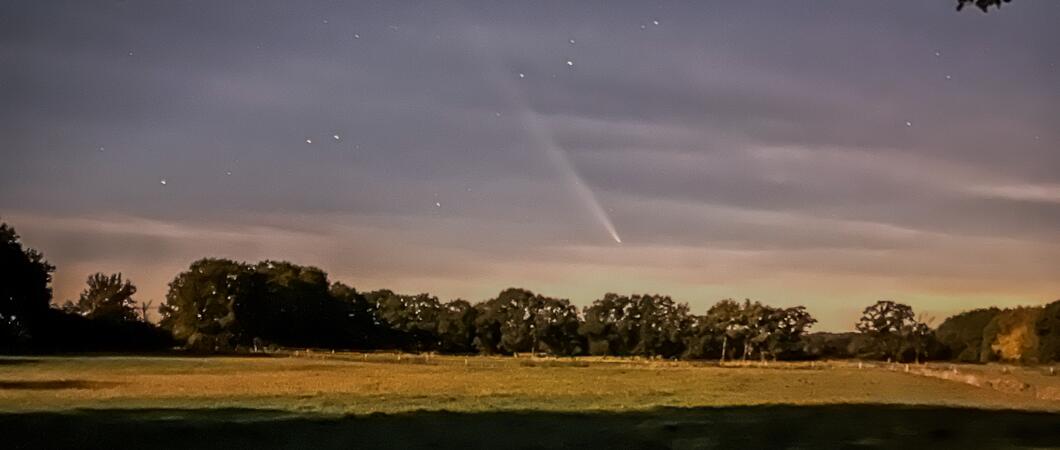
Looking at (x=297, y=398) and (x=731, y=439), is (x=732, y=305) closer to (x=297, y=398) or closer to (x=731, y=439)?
(x=297, y=398)

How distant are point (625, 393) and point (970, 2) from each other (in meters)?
32.7

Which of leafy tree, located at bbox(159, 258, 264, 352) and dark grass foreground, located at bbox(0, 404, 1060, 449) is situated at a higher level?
leafy tree, located at bbox(159, 258, 264, 352)

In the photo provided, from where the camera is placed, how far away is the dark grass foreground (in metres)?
22.1

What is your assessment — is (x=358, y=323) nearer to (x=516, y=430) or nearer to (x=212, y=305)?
(x=212, y=305)

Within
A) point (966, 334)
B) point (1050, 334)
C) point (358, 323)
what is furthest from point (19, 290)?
point (966, 334)

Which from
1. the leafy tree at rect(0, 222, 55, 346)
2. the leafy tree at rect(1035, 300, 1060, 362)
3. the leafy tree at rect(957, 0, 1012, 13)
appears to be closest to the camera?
the leafy tree at rect(957, 0, 1012, 13)

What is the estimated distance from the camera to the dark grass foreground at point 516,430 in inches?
871

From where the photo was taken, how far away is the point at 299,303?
486ft

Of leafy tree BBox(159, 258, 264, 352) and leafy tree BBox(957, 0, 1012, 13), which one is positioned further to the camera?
leafy tree BBox(159, 258, 264, 352)

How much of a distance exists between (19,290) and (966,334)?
140412 mm

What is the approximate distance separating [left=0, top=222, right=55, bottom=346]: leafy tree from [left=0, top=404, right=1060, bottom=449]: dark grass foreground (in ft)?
247

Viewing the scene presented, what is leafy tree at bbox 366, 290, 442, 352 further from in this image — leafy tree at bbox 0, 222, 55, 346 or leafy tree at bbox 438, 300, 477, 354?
leafy tree at bbox 0, 222, 55, 346

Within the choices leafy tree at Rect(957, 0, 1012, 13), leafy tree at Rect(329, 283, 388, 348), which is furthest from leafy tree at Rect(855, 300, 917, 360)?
leafy tree at Rect(957, 0, 1012, 13)

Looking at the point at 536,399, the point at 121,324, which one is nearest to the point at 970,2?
the point at 536,399
